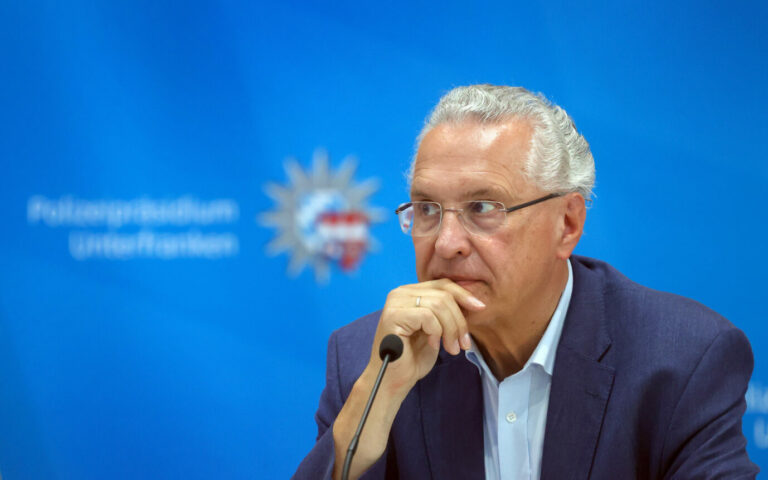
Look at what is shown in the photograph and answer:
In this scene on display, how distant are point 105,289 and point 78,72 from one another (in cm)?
88

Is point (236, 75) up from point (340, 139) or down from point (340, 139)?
up

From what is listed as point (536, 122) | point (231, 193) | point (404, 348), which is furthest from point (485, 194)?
point (231, 193)

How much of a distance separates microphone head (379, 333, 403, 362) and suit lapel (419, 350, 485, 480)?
0.38 metres

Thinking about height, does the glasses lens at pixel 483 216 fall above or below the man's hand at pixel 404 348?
above

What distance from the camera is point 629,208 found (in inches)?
108

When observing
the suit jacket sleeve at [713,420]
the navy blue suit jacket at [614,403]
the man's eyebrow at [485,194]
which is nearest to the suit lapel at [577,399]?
the navy blue suit jacket at [614,403]

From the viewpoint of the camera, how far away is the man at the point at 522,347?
1.60m

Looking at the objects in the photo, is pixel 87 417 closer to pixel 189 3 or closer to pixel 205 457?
pixel 205 457

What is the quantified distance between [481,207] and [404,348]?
0.36m

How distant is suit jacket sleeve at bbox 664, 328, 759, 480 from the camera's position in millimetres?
1500

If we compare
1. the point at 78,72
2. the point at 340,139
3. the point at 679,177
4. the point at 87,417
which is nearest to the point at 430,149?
the point at 340,139

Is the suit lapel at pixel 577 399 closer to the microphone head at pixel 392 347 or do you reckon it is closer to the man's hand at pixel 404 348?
the man's hand at pixel 404 348

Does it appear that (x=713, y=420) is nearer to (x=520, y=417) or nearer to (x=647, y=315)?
(x=647, y=315)

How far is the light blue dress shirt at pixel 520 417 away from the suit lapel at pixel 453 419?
5cm
